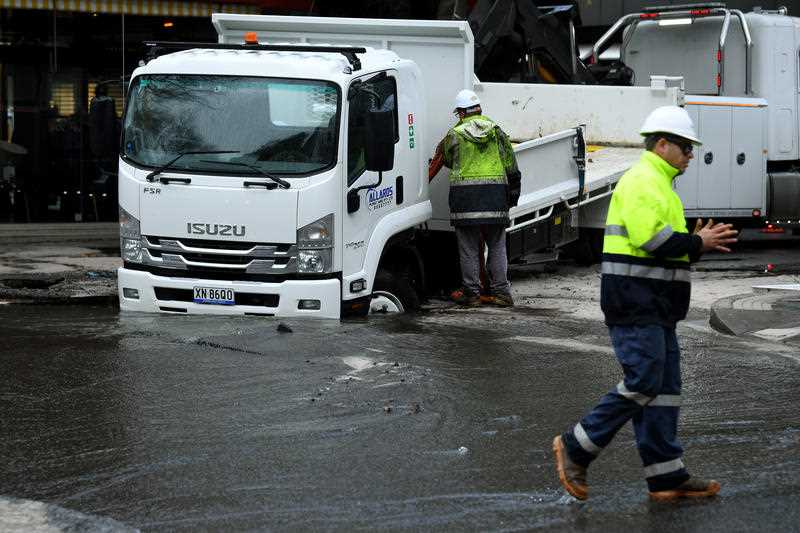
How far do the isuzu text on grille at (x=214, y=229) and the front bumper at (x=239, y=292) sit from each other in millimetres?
361

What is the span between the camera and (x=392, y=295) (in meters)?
11.1

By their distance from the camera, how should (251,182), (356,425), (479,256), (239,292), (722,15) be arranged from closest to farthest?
(356,425), (251,182), (239,292), (479,256), (722,15)

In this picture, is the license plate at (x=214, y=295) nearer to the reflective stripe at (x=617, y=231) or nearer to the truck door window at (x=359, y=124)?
the truck door window at (x=359, y=124)

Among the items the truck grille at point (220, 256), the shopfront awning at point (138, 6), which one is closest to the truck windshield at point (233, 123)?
the truck grille at point (220, 256)

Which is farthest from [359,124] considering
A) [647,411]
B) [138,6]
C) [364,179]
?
[138,6]

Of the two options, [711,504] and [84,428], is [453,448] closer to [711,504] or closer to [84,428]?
[711,504]

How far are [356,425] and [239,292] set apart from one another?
305 cm

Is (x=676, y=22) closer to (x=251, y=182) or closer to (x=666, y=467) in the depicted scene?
(x=251, y=182)

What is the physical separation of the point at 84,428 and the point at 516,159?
6.50m

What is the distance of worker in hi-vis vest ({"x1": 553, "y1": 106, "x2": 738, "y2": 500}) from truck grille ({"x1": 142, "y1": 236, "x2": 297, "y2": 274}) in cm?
443

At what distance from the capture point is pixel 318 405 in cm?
757

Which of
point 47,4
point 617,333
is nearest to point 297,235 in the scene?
point 617,333

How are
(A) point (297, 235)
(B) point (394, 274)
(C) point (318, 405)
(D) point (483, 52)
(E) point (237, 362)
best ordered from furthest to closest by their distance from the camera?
(D) point (483, 52) → (B) point (394, 274) → (A) point (297, 235) → (E) point (237, 362) → (C) point (318, 405)

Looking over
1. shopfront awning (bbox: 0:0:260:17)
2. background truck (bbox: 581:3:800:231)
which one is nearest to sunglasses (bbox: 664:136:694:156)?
background truck (bbox: 581:3:800:231)
